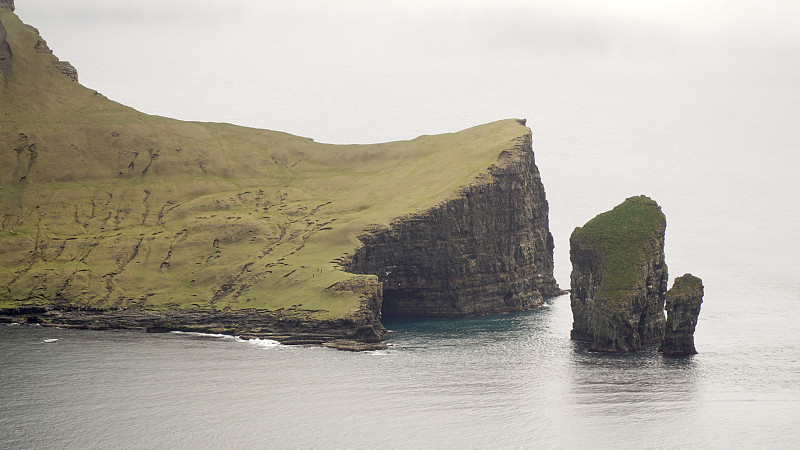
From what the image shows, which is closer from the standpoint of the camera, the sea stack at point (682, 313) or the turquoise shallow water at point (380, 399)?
the turquoise shallow water at point (380, 399)

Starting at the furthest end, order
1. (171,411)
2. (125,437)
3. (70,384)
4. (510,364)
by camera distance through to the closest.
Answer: (510,364) → (70,384) → (171,411) → (125,437)

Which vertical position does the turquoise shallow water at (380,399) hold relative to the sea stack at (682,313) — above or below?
below

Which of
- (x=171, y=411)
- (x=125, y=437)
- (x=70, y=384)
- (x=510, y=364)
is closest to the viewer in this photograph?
→ (x=125, y=437)

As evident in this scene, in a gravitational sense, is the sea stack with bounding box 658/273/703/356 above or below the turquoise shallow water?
above

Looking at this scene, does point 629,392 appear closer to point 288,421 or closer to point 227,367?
point 288,421

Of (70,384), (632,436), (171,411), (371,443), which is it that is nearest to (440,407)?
(371,443)
